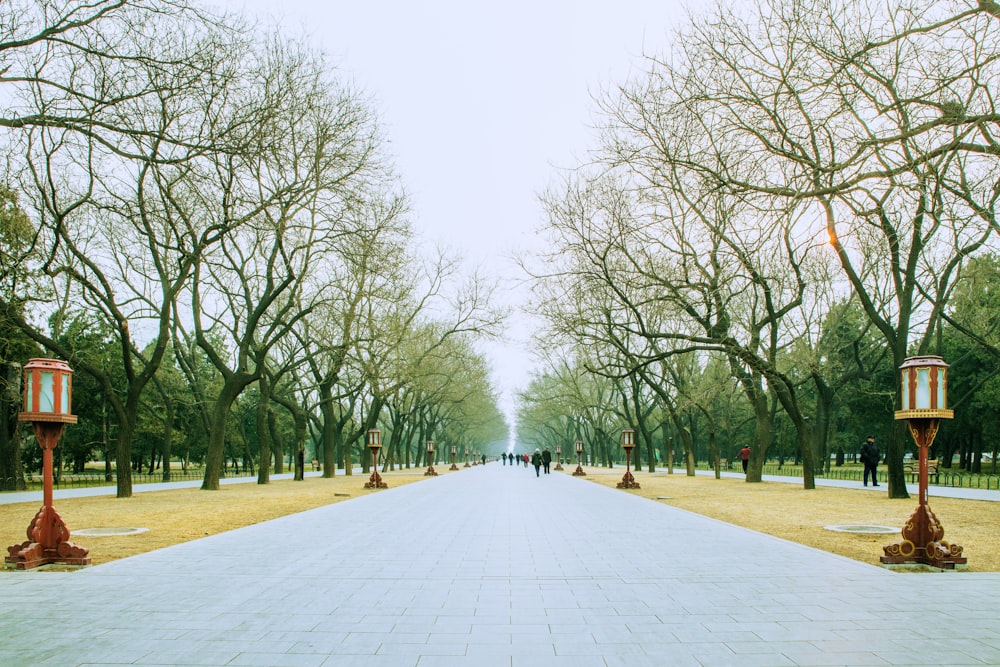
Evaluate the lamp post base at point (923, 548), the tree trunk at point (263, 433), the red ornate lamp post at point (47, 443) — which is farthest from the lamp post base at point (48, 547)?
the tree trunk at point (263, 433)

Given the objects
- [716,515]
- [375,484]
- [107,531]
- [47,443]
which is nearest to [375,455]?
[375,484]

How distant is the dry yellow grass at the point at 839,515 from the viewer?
1102cm

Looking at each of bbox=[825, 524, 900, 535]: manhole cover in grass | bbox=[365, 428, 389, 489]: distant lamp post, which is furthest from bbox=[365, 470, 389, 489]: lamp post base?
bbox=[825, 524, 900, 535]: manhole cover in grass

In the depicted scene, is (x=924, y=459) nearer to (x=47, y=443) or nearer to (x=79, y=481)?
(x=47, y=443)

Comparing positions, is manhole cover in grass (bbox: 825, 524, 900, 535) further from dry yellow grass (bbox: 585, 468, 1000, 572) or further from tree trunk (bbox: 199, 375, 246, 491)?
tree trunk (bbox: 199, 375, 246, 491)

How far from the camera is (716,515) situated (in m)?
16.5

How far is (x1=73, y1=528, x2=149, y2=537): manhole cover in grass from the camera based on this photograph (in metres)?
12.6

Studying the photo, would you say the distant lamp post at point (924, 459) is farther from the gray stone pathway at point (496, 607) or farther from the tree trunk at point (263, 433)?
the tree trunk at point (263, 433)

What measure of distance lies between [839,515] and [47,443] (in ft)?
47.0

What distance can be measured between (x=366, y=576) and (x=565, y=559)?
282 centimetres

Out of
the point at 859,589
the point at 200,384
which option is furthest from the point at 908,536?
the point at 200,384

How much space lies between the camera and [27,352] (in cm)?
2828

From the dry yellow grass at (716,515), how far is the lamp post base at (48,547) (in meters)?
0.54

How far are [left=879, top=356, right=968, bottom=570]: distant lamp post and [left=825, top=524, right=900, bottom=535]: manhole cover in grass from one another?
332 cm
